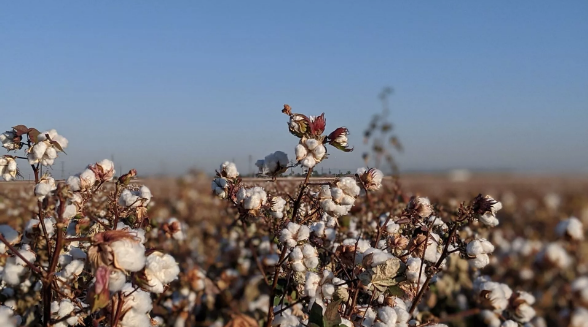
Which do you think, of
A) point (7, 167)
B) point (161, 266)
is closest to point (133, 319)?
point (161, 266)

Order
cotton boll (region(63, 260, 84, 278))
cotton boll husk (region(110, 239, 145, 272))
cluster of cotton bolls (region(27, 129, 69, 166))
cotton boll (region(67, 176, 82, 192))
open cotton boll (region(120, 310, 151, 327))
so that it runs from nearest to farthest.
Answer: cotton boll husk (region(110, 239, 145, 272)) < open cotton boll (region(120, 310, 151, 327)) < cotton boll (region(63, 260, 84, 278)) < cotton boll (region(67, 176, 82, 192)) < cluster of cotton bolls (region(27, 129, 69, 166))

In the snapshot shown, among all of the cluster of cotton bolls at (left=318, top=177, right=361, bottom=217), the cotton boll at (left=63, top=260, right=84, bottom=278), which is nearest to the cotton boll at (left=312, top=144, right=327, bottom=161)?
the cluster of cotton bolls at (left=318, top=177, right=361, bottom=217)

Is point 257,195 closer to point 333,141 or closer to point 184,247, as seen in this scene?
point 333,141

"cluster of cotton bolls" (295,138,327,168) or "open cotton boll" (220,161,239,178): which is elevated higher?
"cluster of cotton bolls" (295,138,327,168)

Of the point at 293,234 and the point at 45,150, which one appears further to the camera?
the point at 45,150

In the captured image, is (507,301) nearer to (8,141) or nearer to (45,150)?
(45,150)

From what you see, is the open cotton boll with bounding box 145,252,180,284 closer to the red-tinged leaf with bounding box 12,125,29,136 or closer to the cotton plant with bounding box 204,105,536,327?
the cotton plant with bounding box 204,105,536,327

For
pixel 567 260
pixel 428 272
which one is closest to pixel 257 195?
pixel 428 272
